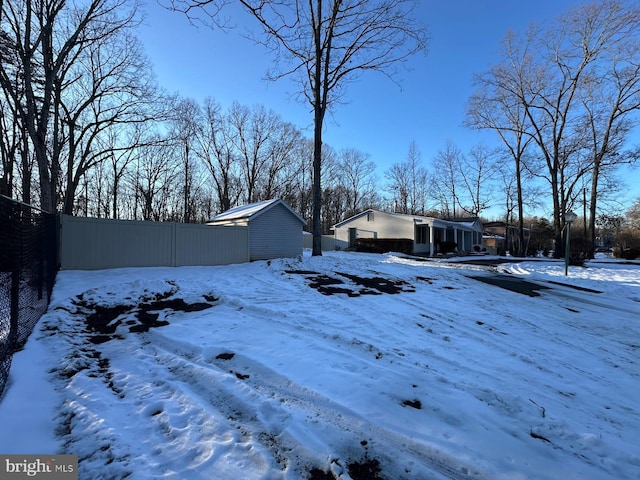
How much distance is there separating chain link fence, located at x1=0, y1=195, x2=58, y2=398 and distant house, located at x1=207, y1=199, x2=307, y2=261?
9006 millimetres

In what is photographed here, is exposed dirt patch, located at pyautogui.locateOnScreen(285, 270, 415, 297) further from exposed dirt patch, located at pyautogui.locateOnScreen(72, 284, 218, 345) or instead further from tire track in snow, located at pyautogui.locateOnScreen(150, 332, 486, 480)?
tire track in snow, located at pyautogui.locateOnScreen(150, 332, 486, 480)

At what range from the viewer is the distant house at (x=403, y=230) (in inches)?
952

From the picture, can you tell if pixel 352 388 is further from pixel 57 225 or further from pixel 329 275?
pixel 57 225

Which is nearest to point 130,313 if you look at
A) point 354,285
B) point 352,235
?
point 354,285

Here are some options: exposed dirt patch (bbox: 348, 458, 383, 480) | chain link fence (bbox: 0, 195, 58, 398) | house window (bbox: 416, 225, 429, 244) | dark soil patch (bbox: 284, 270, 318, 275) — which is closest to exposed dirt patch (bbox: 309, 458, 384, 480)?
exposed dirt patch (bbox: 348, 458, 383, 480)

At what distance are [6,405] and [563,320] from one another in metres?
8.43

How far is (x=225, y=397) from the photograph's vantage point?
8.69ft

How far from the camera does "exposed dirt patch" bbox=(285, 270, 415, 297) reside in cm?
781

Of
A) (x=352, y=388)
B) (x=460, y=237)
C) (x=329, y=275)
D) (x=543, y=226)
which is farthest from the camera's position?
(x=543, y=226)

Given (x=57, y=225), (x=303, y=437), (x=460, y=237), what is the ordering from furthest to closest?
(x=460, y=237)
(x=57, y=225)
(x=303, y=437)

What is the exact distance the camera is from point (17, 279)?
3.70m

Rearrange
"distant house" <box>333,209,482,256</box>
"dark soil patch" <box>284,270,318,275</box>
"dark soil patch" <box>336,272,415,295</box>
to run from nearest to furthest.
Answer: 1. "dark soil patch" <box>336,272,415,295</box>
2. "dark soil patch" <box>284,270,318,275</box>
3. "distant house" <box>333,209,482,256</box>

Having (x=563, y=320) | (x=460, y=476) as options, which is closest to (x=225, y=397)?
(x=460, y=476)

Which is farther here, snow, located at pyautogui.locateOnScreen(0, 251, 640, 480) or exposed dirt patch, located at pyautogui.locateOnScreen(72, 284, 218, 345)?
exposed dirt patch, located at pyautogui.locateOnScreen(72, 284, 218, 345)
